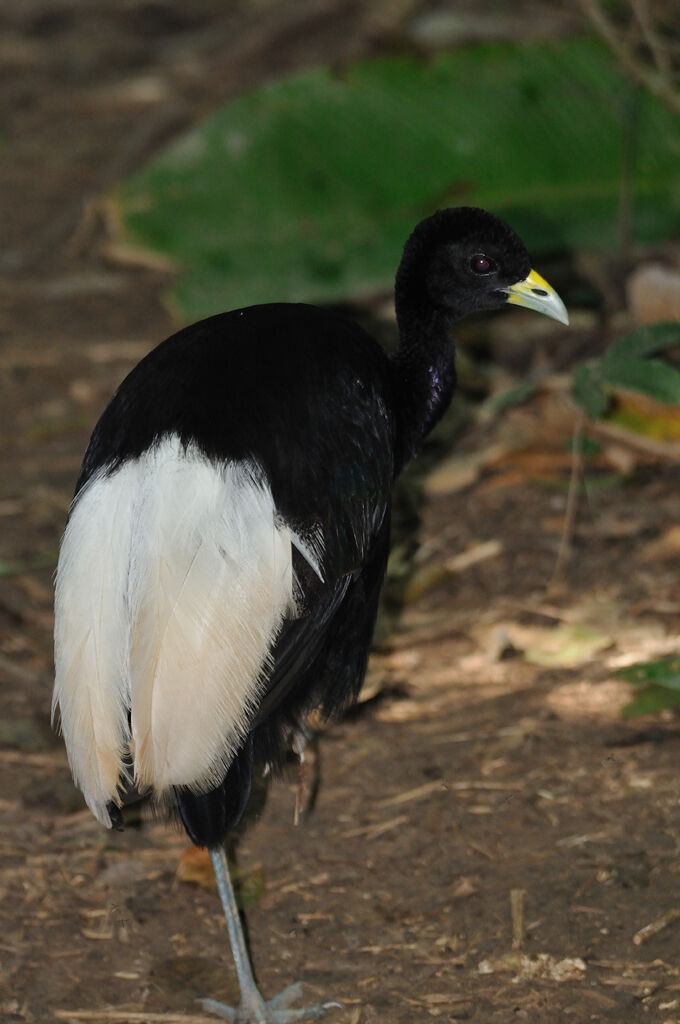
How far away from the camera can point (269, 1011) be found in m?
3.04

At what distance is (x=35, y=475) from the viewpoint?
17.8ft

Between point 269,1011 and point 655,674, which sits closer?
point 269,1011

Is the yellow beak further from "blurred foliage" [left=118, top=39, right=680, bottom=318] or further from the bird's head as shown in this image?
"blurred foliage" [left=118, top=39, right=680, bottom=318]

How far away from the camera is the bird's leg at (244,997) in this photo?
3037 millimetres

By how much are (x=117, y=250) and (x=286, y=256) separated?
28.7 inches

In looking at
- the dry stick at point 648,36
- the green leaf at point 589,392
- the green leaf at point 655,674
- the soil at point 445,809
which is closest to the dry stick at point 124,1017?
the soil at point 445,809

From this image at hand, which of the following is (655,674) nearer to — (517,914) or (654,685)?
(654,685)

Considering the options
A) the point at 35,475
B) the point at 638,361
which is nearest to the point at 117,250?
the point at 35,475

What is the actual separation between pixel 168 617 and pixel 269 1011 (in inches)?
35.2

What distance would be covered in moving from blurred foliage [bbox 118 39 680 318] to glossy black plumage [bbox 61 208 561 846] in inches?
90.1

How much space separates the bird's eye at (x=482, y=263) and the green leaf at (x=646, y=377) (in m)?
0.68

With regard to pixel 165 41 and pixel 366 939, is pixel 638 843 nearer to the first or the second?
pixel 366 939

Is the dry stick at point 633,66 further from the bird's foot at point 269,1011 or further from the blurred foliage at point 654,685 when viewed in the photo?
the bird's foot at point 269,1011

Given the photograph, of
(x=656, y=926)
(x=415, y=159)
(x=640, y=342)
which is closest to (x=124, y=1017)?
(x=656, y=926)
